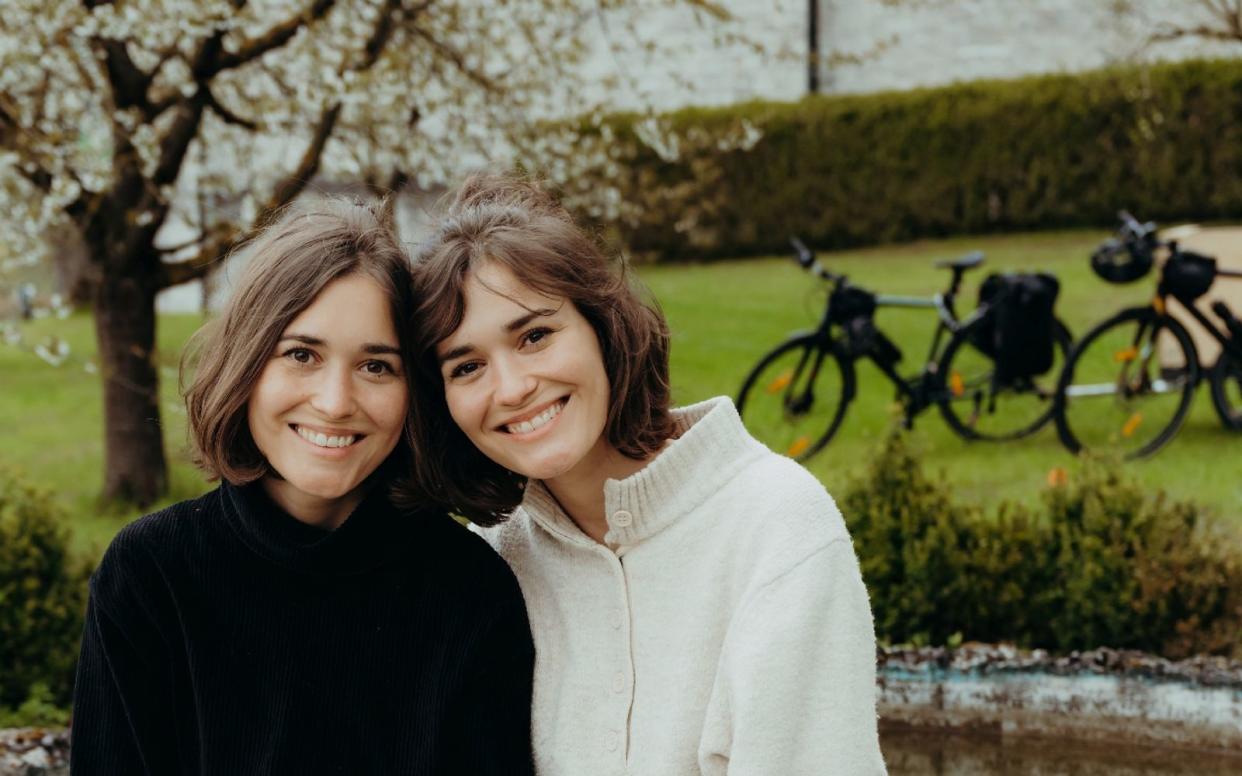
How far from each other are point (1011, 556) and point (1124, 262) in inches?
125

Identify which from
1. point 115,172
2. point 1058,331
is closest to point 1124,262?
point 1058,331

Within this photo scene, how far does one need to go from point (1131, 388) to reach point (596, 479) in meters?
5.69

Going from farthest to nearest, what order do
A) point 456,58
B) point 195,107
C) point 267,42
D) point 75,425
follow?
1. point 75,425
2. point 456,58
3. point 195,107
4. point 267,42

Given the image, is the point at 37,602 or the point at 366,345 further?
the point at 37,602

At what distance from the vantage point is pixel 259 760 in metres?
2.29

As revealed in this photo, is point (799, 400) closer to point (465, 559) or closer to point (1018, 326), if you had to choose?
point (1018, 326)

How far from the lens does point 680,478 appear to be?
2287mm

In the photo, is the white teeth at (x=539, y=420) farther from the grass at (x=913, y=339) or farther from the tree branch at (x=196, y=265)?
the tree branch at (x=196, y=265)

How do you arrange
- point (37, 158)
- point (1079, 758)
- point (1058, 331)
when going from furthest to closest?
1. point (1058, 331)
2. point (37, 158)
3. point (1079, 758)

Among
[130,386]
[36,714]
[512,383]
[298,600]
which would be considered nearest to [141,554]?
[298,600]

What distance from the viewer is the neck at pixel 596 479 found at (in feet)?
7.89

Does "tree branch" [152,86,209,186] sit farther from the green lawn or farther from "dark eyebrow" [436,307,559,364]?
"dark eyebrow" [436,307,559,364]

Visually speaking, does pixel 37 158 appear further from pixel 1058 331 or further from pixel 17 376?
pixel 17 376

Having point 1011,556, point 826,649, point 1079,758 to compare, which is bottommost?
point 1079,758
